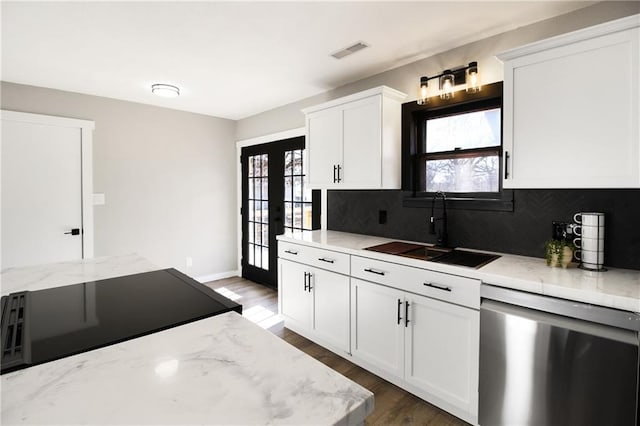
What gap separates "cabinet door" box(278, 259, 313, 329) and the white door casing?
2364 millimetres

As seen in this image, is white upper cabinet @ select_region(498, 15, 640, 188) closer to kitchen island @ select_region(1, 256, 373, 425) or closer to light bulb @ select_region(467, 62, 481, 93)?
light bulb @ select_region(467, 62, 481, 93)

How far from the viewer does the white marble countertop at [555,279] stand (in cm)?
147

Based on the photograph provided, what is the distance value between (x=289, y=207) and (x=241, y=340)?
132 inches

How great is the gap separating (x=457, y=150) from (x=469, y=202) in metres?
0.44

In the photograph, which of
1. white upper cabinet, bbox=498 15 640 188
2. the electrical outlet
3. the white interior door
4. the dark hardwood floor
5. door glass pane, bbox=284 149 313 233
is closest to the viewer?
white upper cabinet, bbox=498 15 640 188

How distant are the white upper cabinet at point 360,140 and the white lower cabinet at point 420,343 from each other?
0.92 metres

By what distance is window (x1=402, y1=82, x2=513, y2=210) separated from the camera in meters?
2.43

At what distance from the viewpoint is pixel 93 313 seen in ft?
3.64

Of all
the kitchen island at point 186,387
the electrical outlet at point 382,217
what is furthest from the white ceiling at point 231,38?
the kitchen island at point 186,387

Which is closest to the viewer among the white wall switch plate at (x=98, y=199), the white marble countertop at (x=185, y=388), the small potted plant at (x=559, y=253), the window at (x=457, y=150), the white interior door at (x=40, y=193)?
the white marble countertop at (x=185, y=388)

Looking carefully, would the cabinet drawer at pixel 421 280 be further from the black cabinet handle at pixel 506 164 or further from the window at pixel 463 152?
the window at pixel 463 152

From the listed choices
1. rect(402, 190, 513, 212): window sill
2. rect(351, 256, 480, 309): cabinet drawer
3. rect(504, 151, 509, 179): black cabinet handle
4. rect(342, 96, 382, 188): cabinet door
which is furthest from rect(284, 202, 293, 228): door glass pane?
rect(504, 151, 509, 179): black cabinet handle

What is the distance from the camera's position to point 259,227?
480cm

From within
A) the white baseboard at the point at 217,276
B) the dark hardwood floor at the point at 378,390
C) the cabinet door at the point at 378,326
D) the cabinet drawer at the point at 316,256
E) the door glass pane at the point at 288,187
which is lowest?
the dark hardwood floor at the point at 378,390
